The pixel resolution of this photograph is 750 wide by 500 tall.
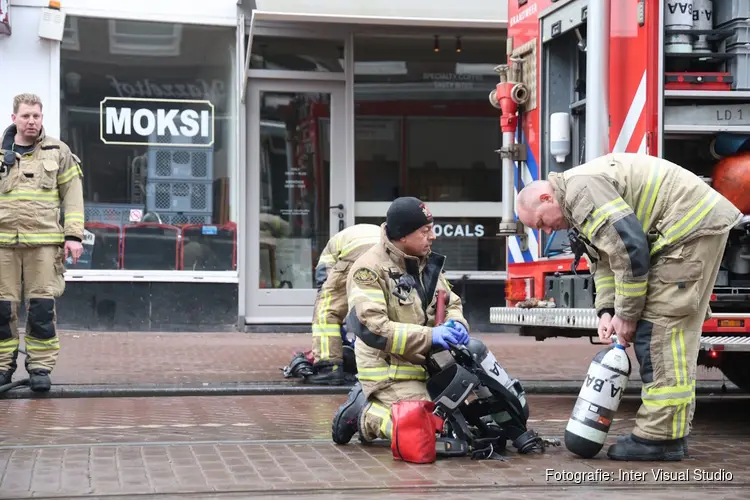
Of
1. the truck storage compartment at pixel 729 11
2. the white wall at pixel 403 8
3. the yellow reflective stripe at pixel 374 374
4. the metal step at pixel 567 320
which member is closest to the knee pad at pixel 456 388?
the yellow reflective stripe at pixel 374 374

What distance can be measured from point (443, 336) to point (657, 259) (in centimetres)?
105

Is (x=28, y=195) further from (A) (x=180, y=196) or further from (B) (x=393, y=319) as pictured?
(A) (x=180, y=196)

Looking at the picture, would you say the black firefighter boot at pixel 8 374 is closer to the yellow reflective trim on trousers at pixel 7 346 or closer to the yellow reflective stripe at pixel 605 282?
the yellow reflective trim on trousers at pixel 7 346

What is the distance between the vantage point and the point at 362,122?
13.6 meters

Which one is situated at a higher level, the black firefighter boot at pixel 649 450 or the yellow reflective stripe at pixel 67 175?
the yellow reflective stripe at pixel 67 175

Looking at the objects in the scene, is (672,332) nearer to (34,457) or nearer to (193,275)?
(34,457)

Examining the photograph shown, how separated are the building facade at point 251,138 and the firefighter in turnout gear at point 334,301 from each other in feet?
14.2

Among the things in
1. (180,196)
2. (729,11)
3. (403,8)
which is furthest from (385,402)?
(180,196)

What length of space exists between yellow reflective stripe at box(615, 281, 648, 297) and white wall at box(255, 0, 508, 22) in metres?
7.29

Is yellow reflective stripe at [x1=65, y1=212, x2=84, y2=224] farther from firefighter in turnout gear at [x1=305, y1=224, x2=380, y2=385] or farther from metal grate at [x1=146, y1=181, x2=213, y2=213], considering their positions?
metal grate at [x1=146, y1=181, x2=213, y2=213]

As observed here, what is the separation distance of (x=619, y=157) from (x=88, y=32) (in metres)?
8.48

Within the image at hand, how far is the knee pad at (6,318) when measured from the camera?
26.5 ft

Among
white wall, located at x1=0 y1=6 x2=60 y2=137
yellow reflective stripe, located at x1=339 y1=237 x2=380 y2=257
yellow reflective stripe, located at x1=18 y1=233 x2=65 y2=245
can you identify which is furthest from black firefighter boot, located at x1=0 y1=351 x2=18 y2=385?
white wall, located at x1=0 y1=6 x2=60 y2=137

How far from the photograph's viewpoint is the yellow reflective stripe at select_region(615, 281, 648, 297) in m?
5.50
